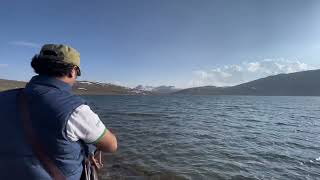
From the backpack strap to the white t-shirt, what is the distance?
323 mm

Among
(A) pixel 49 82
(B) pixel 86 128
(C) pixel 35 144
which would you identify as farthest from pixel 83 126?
(A) pixel 49 82

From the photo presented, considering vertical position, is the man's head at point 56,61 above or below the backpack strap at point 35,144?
above

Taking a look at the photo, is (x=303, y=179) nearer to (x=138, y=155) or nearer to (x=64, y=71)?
(x=138, y=155)

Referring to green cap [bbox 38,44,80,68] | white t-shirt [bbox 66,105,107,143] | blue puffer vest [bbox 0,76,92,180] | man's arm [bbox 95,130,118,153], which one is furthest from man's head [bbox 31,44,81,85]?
man's arm [bbox 95,130,118,153]

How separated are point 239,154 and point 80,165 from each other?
16886 mm

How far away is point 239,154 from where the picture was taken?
19172 mm

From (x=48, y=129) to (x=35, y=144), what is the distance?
0.72 ft

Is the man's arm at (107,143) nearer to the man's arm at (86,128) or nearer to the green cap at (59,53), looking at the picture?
the man's arm at (86,128)

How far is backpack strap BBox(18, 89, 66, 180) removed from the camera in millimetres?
3234

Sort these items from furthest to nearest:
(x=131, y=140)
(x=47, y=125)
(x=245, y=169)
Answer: (x=131, y=140) < (x=245, y=169) < (x=47, y=125)

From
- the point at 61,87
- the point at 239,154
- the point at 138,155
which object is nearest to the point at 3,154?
the point at 61,87

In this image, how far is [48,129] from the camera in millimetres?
3211

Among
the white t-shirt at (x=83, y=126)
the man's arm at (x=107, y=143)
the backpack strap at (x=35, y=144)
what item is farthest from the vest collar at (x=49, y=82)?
the man's arm at (x=107, y=143)

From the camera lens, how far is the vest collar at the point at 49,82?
3.51 m
